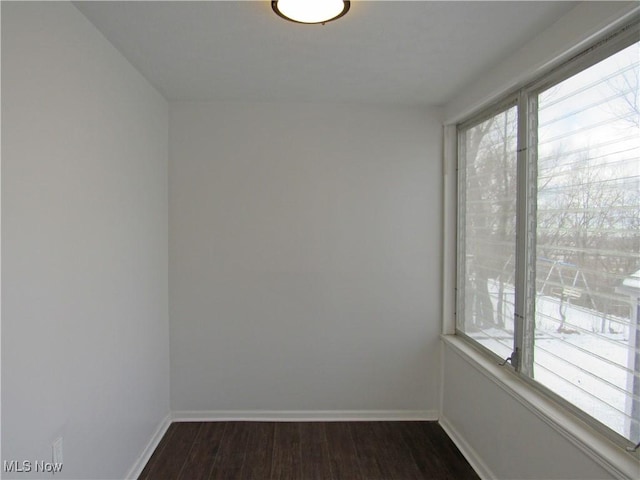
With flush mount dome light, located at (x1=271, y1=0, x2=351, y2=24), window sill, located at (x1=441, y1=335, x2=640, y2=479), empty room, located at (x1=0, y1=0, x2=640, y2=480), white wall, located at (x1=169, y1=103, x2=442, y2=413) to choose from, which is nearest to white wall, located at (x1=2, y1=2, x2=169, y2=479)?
empty room, located at (x1=0, y1=0, x2=640, y2=480)

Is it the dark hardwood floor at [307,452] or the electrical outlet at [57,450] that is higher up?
the electrical outlet at [57,450]

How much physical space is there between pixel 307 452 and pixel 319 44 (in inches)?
101

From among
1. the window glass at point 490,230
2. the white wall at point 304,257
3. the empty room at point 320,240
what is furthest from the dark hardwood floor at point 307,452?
the window glass at point 490,230

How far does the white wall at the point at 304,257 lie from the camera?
2.89m

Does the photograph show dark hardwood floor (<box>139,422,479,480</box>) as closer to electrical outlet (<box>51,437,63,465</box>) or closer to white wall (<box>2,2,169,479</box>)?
white wall (<box>2,2,169,479</box>)

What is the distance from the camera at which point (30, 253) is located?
4.46 feet

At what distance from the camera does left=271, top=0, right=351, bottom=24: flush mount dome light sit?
148 cm

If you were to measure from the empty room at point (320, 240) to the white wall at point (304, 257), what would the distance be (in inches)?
0.7

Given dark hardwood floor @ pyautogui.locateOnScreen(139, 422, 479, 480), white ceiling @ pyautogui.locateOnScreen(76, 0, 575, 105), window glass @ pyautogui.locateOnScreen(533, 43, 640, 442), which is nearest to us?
window glass @ pyautogui.locateOnScreen(533, 43, 640, 442)

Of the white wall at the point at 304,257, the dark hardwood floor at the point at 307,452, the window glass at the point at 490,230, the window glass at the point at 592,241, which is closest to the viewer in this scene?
the window glass at the point at 592,241

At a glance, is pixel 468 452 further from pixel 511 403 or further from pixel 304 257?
pixel 304 257

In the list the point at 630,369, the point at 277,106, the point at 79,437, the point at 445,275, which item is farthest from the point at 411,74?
the point at 79,437

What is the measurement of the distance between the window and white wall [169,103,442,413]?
0.66 metres

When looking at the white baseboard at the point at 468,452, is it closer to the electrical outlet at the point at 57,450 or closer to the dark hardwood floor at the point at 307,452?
the dark hardwood floor at the point at 307,452
